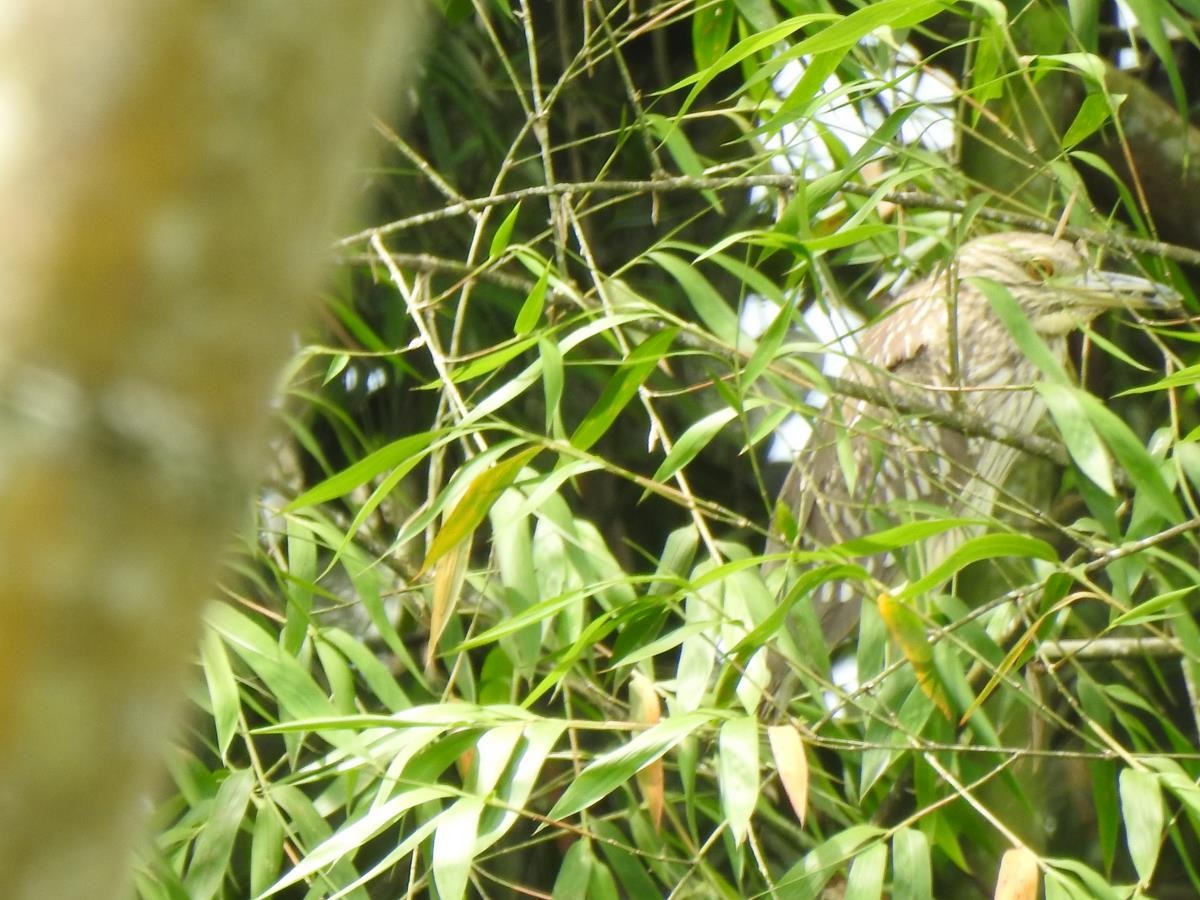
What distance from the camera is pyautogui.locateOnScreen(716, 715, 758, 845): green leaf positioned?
1.25 m

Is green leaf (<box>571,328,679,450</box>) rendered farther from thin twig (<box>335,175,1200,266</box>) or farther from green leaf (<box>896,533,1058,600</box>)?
green leaf (<box>896,533,1058,600</box>)

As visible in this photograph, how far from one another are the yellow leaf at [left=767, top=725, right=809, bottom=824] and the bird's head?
895mm

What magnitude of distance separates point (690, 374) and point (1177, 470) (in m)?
1.31

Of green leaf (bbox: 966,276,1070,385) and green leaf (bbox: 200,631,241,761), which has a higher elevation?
green leaf (bbox: 200,631,241,761)

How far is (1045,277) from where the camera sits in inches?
87.4

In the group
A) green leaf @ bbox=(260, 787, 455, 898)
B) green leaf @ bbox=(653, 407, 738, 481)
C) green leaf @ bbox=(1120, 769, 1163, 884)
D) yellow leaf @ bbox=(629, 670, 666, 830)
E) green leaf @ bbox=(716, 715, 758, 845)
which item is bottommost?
green leaf @ bbox=(1120, 769, 1163, 884)

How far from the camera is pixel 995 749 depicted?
1.36 m

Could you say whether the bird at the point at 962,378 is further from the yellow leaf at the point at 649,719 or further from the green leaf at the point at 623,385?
the green leaf at the point at 623,385

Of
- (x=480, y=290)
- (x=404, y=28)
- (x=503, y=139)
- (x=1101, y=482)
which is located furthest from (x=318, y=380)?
(x=404, y=28)

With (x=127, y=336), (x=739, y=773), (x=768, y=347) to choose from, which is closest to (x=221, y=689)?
(x=739, y=773)

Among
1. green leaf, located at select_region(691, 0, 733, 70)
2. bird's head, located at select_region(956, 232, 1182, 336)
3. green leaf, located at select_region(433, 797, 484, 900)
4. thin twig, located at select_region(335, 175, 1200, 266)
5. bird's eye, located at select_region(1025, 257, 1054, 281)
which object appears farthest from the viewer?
bird's eye, located at select_region(1025, 257, 1054, 281)

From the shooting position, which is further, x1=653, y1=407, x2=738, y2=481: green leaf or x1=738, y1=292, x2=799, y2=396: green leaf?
x1=653, y1=407, x2=738, y2=481: green leaf

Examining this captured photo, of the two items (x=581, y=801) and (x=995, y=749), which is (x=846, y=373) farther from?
(x=581, y=801)

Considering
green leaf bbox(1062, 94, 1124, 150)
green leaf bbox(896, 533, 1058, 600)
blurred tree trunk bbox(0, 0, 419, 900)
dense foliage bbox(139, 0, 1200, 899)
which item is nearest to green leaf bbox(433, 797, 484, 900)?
dense foliage bbox(139, 0, 1200, 899)
